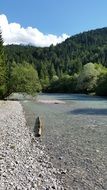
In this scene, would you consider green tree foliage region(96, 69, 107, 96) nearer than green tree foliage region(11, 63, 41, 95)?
No

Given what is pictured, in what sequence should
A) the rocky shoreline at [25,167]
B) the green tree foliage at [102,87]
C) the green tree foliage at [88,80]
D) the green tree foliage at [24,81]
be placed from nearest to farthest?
1. the rocky shoreline at [25,167]
2. the green tree foliage at [24,81]
3. the green tree foliage at [102,87]
4. the green tree foliage at [88,80]

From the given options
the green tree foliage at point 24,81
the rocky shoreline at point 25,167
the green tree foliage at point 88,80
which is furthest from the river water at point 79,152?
the green tree foliage at point 88,80

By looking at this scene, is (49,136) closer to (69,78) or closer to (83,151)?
(83,151)

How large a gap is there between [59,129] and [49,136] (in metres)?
4.53

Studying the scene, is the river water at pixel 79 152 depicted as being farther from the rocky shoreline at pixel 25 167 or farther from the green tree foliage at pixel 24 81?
the green tree foliage at pixel 24 81

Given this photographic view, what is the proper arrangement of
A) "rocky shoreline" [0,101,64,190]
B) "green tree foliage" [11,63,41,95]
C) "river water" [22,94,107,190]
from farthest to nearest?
1. "green tree foliage" [11,63,41,95]
2. "river water" [22,94,107,190]
3. "rocky shoreline" [0,101,64,190]

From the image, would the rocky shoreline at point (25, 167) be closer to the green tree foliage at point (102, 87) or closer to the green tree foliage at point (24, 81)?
the green tree foliage at point (24, 81)

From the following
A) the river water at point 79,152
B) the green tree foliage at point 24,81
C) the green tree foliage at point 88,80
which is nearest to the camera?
the river water at point 79,152

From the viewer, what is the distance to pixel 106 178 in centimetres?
1828

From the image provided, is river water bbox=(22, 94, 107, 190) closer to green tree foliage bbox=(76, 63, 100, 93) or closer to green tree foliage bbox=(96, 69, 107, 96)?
green tree foliage bbox=(96, 69, 107, 96)

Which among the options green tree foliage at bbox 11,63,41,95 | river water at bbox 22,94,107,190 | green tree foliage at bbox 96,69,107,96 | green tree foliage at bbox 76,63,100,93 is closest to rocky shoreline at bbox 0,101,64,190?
river water at bbox 22,94,107,190

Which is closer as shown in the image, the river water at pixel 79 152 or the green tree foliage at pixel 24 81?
the river water at pixel 79 152

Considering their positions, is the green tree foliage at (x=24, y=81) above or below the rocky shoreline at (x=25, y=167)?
above

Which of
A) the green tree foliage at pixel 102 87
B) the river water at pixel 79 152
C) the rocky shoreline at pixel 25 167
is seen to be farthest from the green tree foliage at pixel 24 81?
the rocky shoreline at pixel 25 167
